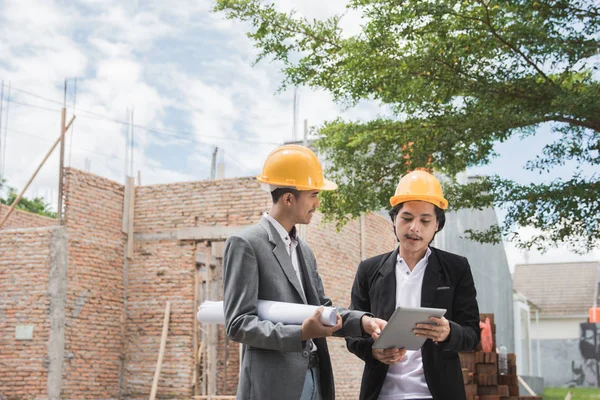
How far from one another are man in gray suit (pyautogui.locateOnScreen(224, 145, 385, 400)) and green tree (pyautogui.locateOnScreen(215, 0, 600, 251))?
6.48 metres

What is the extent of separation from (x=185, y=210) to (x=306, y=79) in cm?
486

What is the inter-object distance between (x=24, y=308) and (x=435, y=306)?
41.6 feet

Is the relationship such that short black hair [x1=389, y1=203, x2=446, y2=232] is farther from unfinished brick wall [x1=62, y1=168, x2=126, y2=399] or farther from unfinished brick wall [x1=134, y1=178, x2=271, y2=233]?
unfinished brick wall [x1=62, y1=168, x2=126, y2=399]

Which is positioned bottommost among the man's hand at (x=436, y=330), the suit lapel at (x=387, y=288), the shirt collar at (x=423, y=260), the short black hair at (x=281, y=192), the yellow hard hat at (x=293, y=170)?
the man's hand at (x=436, y=330)

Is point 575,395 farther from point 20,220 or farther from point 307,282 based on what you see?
point 307,282

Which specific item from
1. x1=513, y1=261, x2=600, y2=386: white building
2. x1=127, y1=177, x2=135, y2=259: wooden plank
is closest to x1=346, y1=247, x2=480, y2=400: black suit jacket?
x1=127, y1=177, x2=135, y2=259: wooden plank

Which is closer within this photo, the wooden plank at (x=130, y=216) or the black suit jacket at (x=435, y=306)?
the black suit jacket at (x=435, y=306)

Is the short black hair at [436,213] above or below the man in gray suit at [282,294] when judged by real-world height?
above

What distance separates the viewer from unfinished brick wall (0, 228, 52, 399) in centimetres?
1373

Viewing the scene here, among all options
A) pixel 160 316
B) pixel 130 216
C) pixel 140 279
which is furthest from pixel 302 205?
pixel 130 216

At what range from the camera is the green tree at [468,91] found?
29.5 ft

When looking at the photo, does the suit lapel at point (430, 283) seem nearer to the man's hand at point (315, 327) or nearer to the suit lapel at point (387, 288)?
the suit lapel at point (387, 288)

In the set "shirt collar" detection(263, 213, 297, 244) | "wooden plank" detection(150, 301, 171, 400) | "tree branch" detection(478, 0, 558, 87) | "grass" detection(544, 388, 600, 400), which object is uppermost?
"tree branch" detection(478, 0, 558, 87)

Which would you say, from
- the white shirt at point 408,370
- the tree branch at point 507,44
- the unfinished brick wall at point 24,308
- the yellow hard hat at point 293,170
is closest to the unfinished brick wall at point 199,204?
the unfinished brick wall at point 24,308
